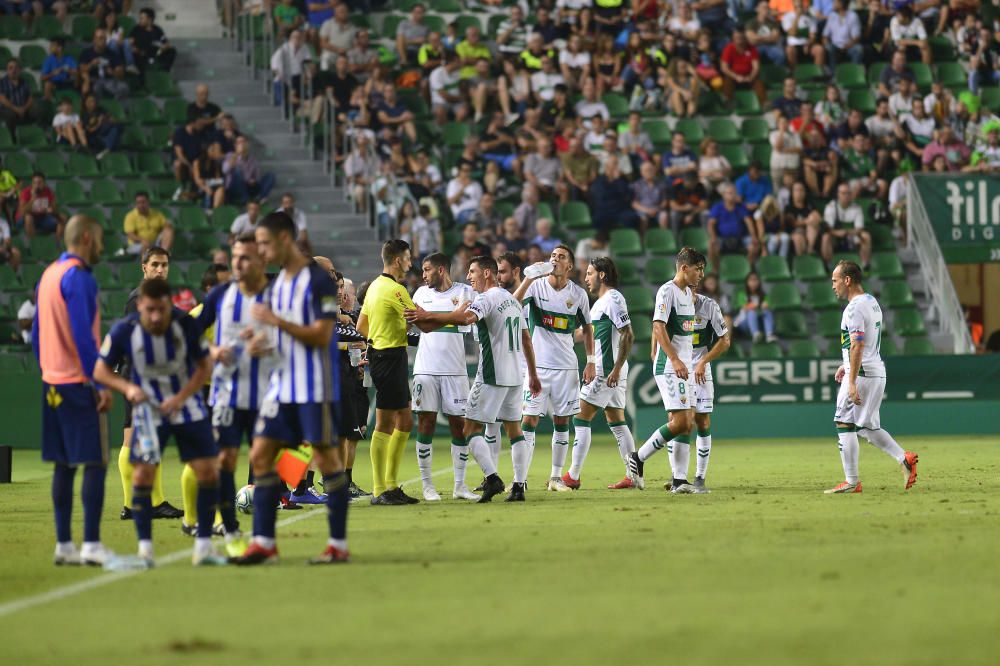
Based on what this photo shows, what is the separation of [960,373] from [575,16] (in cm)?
1148

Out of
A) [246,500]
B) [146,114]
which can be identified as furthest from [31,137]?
[246,500]

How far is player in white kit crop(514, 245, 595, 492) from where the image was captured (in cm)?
1525

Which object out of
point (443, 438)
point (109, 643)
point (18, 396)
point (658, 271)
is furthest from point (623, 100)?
point (109, 643)

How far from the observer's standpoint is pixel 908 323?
87.8 feet

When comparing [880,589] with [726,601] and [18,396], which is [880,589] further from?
[18,396]

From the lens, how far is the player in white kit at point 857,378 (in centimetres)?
1396

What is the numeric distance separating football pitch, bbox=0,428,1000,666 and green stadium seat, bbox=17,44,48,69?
18.4 metres

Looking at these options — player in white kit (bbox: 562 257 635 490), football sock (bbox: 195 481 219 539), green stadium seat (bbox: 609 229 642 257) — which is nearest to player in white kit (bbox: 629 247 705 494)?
player in white kit (bbox: 562 257 635 490)

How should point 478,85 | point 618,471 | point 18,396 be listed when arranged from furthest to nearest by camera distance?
point 478,85
point 18,396
point 618,471

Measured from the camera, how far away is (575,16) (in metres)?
31.0

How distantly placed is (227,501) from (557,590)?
3.10m

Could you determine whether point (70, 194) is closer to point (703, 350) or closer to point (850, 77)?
point (703, 350)

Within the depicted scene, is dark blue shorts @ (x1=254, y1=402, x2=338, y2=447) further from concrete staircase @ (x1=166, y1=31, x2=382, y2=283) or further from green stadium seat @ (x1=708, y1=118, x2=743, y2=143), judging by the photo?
green stadium seat @ (x1=708, y1=118, x2=743, y2=143)

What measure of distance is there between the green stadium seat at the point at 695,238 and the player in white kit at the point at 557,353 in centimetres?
1243
